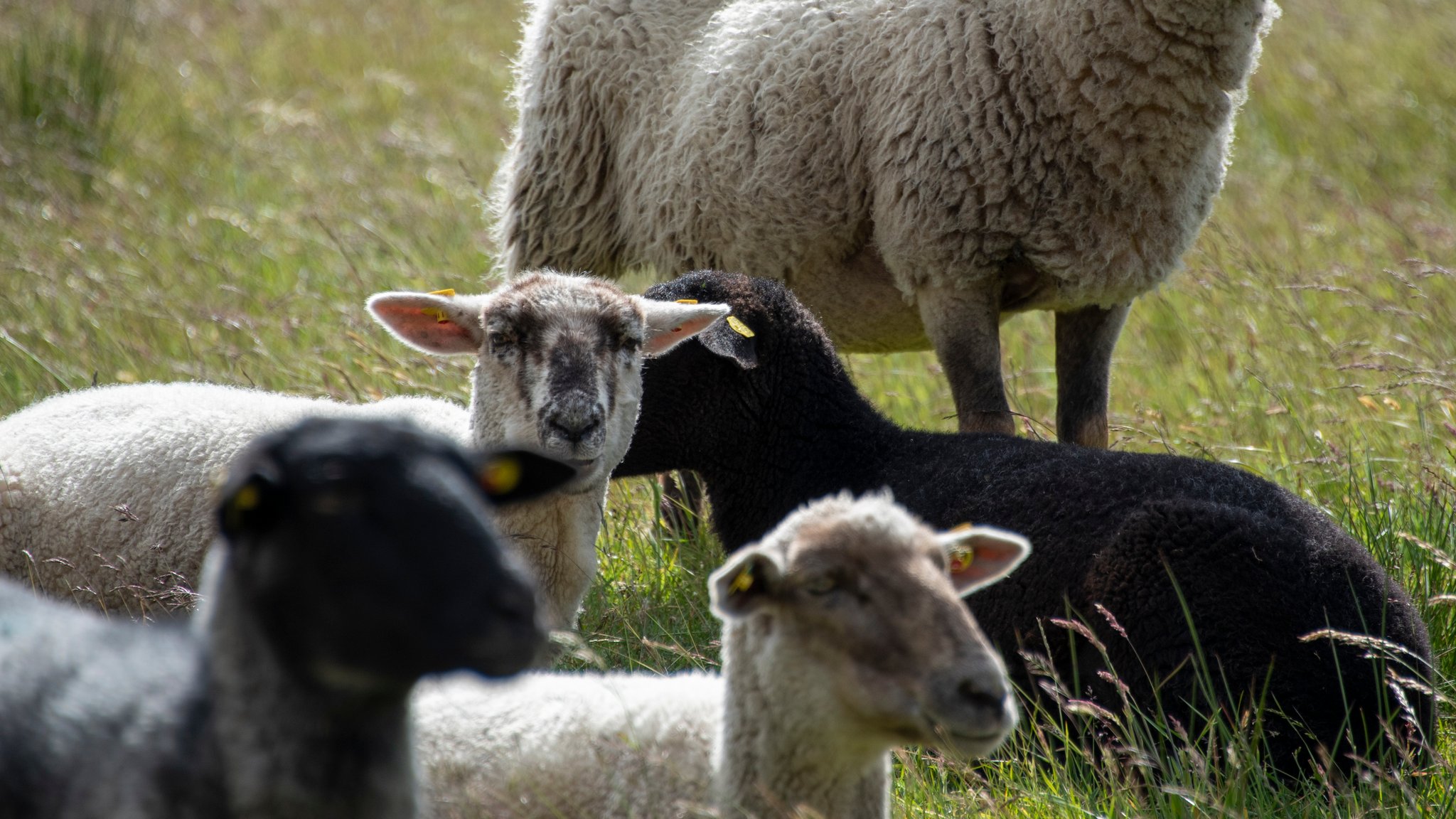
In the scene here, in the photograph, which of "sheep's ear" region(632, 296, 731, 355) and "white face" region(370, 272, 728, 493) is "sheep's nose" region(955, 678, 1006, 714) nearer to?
"white face" region(370, 272, 728, 493)

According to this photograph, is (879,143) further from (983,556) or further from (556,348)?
(983,556)

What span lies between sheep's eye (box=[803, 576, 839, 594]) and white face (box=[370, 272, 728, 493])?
3.69 ft

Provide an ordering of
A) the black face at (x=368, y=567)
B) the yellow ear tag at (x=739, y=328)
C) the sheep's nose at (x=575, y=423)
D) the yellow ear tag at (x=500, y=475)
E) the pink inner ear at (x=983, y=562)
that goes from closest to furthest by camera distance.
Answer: the black face at (x=368, y=567), the yellow ear tag at (x=500, y=475), the pink inner ear at (x=983, y=562), the sheep's nose at (x=575, y=423), the yellow ear tag at (x=739, y=328)

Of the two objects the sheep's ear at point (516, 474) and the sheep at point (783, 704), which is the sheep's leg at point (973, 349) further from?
the sheep's ear at point (516, 474)

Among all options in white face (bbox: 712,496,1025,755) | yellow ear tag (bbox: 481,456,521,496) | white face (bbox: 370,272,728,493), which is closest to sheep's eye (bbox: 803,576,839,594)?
white face (bbox: 712,496,1025,755)

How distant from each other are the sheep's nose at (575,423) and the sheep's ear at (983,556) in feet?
3.60

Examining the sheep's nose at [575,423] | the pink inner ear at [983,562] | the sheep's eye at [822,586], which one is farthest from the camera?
the sheep's nose at [575,423]

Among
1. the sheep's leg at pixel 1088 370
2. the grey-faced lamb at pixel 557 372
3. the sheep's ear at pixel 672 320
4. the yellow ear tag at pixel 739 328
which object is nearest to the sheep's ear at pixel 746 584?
the grey-faced lamb at pixel 557 372

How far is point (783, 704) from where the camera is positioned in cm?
258

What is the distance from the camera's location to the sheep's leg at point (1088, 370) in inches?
204

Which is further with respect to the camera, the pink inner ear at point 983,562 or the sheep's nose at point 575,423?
the sheep's nose at point 575,423

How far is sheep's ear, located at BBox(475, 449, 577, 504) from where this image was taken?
2350 millimetres

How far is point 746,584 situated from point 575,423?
116cm

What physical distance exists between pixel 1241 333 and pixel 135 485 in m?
5.38
